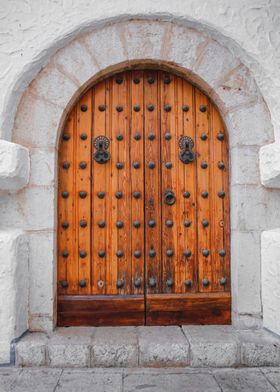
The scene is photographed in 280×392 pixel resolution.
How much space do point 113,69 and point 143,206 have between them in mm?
991

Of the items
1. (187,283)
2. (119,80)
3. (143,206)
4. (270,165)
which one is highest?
(119,80)

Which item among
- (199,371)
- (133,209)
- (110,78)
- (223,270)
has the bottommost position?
(199,371)

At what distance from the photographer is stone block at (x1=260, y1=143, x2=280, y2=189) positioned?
7.36ft

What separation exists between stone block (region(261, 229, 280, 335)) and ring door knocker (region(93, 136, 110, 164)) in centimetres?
121

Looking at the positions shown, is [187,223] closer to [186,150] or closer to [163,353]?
[186,150]

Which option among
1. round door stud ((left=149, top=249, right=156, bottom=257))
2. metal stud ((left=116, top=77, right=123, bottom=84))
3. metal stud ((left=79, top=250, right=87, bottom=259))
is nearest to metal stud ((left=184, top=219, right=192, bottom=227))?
round door stud ((left=149, top=249, right=156, bottom=257))

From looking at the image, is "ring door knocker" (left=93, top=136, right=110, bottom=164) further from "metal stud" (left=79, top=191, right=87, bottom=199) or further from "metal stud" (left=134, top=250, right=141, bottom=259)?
"metal stud" (left=134, top=250, right=141, bottom=259)

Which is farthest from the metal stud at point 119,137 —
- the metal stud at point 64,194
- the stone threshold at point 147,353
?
the stone threshold at point 147,353

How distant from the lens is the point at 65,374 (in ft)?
6.79

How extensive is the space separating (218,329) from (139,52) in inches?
77.6

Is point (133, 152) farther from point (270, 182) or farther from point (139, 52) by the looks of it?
point (270, 182)

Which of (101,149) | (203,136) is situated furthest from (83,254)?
(203,136)

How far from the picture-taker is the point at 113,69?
97.3 inches

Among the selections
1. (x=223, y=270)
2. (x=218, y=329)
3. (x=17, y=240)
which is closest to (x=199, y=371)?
(x=218, y=329)
